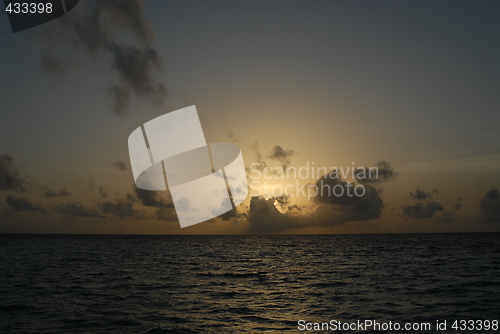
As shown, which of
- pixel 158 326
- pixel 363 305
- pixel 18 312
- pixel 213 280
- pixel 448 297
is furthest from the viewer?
pixel 213 280

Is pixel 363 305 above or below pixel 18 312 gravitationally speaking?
below

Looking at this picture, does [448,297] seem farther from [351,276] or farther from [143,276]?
[143,276]

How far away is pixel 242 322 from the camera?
1853cm

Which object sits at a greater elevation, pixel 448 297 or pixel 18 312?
pixel 18 312

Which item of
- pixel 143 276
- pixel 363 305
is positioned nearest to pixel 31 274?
pixel 143 276

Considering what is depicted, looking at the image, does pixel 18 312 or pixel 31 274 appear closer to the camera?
pixel 18 312

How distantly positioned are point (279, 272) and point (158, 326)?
2445 cm

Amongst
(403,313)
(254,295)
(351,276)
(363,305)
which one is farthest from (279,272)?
(403,313)

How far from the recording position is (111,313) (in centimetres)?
2031

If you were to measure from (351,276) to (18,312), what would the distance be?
28.7 m

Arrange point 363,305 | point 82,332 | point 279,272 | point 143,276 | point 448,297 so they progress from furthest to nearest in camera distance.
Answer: point 279,272
point 143,276
point 448,297
point 363,305
point 82,332

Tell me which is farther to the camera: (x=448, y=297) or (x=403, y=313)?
(x=448, y=297)

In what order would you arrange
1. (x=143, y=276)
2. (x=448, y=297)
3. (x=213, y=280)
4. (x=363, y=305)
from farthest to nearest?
(x=143, y=276), (x=213, y=280), (x=448, y=297), (x=363, y=305)

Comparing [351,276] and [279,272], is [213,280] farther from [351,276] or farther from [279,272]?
[351,276]
